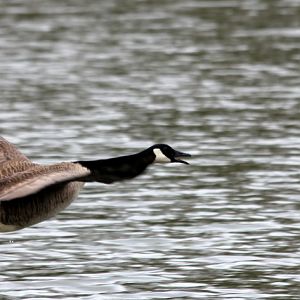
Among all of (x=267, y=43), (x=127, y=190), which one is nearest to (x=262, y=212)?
(x=127, y=190)

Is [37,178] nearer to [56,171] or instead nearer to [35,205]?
[56,171]

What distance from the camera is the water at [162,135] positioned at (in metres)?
9.61

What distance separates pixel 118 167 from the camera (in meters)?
9.40

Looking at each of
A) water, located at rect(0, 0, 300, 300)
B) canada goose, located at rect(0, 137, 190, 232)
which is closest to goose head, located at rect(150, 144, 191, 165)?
canada goose, located at rect(0, 137, 190, 232)

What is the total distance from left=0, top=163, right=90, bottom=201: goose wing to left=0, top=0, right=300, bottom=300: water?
76cm

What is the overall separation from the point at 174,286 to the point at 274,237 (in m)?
1.76

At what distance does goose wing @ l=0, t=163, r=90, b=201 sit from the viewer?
8664 mm

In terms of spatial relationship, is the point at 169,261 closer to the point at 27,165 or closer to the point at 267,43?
the point at 27,165

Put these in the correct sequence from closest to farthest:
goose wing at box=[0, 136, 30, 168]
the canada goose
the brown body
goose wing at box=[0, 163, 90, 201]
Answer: goose wing at box=[0, 163, 90, 201], the canada goose, the brown body, goose wing at box=[0, 136, 30, 168]

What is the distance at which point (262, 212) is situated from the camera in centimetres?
1168

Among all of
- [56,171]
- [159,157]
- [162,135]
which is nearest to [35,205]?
[56,171]

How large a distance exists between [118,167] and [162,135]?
21.2 feet

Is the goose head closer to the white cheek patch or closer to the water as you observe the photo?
the white cheek patch

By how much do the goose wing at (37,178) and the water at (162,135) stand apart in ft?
2.49
